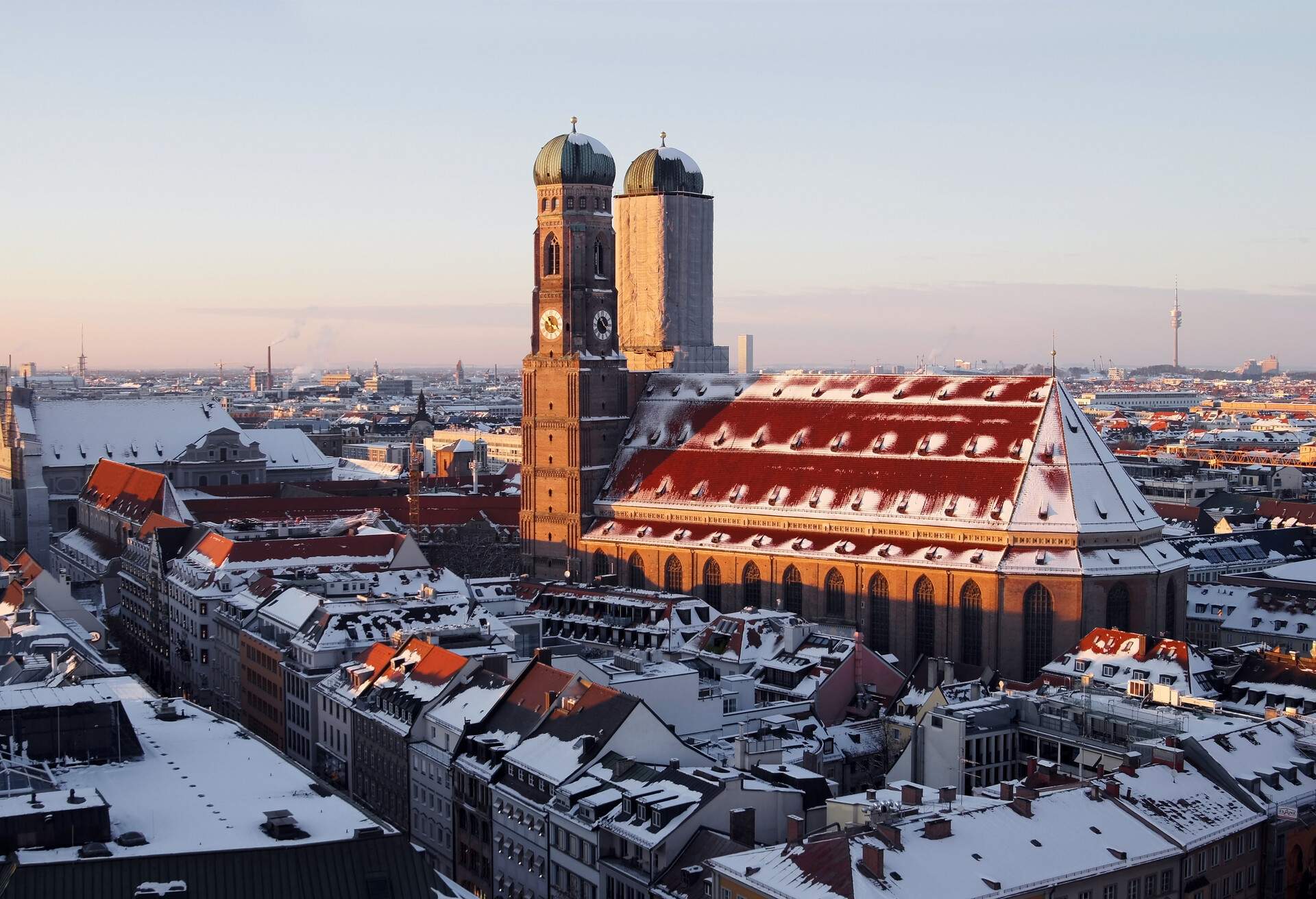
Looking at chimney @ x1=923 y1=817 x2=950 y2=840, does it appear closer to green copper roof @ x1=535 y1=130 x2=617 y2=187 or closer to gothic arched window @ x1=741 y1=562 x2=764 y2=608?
gothic arched window @ x1=741 y1=562 x2=764 y2=608

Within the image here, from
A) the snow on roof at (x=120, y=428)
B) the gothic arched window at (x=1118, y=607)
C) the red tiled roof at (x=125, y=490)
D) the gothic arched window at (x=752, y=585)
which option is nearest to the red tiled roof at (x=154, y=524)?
the red tiled roof at (x=125, y=490)

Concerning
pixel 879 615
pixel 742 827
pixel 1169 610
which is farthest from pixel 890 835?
pixel 1169 610

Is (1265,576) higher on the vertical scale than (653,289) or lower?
lower

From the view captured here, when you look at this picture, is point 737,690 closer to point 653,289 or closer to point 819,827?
point 819,827

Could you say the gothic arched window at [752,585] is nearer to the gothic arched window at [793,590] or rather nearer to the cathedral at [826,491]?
the cathedral at [826,491]

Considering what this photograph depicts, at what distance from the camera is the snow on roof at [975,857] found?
53.2m

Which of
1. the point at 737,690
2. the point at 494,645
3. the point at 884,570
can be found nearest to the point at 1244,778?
the point at 737,690

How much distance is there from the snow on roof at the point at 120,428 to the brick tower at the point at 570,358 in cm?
6875

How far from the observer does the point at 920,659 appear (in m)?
101

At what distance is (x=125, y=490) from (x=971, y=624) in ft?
293

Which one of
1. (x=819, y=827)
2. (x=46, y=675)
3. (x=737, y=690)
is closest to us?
(x=819, y=827)

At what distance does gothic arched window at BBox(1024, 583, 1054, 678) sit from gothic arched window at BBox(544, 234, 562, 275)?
47.8 meters

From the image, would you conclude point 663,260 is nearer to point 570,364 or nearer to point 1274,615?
point 570,364

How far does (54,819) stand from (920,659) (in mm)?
59616
